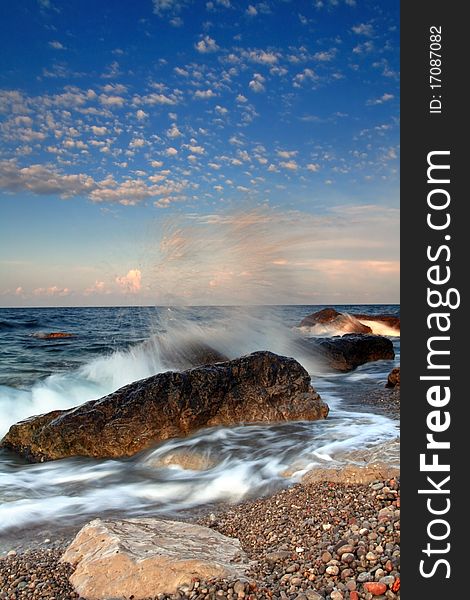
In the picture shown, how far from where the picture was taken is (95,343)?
26.8 meters

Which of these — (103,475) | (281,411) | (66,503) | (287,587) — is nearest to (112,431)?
(103,475)

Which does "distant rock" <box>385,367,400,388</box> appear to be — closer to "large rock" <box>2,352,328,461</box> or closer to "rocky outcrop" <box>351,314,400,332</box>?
"large rock" <box>2,352,328,461</box>

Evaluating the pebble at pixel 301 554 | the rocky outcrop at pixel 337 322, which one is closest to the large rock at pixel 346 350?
the pebble at pixel 301 554

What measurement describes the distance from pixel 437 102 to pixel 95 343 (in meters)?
26.0

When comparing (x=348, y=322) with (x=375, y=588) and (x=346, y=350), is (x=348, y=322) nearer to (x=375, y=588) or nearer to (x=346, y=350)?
(x=346, y=350)

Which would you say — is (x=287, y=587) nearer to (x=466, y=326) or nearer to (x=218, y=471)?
(x=466, y=326)

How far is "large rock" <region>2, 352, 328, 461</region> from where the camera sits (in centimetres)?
707

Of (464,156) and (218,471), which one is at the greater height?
(464,156)

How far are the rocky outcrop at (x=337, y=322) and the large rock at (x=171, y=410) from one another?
68.1ft

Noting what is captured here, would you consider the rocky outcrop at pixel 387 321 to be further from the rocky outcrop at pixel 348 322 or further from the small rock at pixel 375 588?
the small rock at pixel 375 588

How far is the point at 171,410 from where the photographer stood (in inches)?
291

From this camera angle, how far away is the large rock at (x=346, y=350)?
14.2 m

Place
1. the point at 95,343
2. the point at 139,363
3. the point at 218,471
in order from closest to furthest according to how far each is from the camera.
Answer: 1. the point at 218,471
2. the point at 139,363
3. the point at 95,343

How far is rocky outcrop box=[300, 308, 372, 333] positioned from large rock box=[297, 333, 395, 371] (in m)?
12.6
